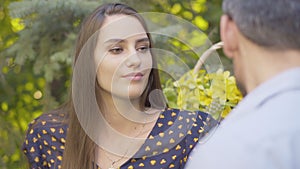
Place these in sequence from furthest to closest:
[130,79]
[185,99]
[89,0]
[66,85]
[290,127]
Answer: [66,85], [89,0], [185,99], [130,79], [290,127]

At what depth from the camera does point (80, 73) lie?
2199mm

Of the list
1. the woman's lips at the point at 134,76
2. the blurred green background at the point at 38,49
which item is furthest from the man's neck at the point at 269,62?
the blurred green background at the point at 38,49

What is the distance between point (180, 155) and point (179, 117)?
0.43ft

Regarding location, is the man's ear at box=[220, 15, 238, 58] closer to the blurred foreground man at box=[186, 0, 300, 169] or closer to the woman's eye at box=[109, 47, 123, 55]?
the blurred foreground man at box=[186, 0, 300, 169]

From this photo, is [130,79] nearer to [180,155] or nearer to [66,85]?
[180,155]

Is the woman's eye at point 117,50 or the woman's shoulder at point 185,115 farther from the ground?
the woman's eye at point 117,50

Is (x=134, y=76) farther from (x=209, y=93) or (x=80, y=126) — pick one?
(x=209, y=93)

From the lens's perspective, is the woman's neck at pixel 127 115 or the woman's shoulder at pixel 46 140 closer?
the woman's neck at pixel 127 115

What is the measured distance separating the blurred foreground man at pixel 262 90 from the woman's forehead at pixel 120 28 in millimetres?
933

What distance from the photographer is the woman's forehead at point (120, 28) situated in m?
2.08

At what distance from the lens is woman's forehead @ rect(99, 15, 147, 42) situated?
6.81 ft

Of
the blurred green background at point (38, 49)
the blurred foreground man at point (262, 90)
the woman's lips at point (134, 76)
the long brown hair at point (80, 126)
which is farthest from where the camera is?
the blurred green background at point (38, 49)

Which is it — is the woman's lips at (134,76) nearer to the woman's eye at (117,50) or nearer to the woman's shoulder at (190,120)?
the woman's eye at (117,50)

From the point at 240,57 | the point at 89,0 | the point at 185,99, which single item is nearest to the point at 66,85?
the point at 89,0
